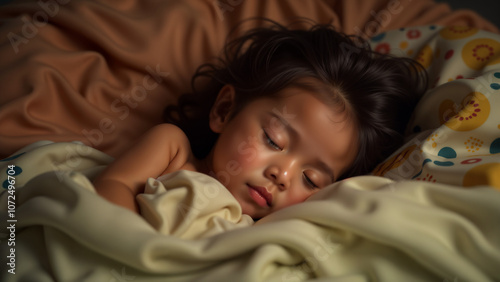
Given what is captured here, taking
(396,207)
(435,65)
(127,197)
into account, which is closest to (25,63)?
(127,197)

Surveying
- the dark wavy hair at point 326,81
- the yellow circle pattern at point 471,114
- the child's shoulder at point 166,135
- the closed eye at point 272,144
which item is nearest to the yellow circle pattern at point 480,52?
the dark wavy hair at point 326,81

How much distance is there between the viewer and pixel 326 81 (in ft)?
3.71

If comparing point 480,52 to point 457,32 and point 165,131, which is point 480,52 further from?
point 165,131

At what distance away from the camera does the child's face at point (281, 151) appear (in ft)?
3.27

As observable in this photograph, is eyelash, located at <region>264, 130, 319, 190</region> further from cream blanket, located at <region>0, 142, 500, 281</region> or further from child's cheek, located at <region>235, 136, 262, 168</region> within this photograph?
cream blanket, located at <region>0, 142, 500, 281</region>

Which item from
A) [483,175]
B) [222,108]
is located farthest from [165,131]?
[483,175]

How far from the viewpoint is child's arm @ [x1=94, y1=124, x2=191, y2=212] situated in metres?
0.84

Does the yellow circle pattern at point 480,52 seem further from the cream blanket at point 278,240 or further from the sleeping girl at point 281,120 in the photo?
the cream blanket at point 278,240

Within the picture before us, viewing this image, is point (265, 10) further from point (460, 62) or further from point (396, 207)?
point (396, 207)

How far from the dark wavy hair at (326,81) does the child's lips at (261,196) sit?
0.27m

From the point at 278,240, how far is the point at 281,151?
0.37 meters

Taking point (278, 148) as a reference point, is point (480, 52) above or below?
above

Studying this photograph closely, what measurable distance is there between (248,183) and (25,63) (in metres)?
0.71

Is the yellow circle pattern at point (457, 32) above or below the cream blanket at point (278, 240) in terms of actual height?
above
